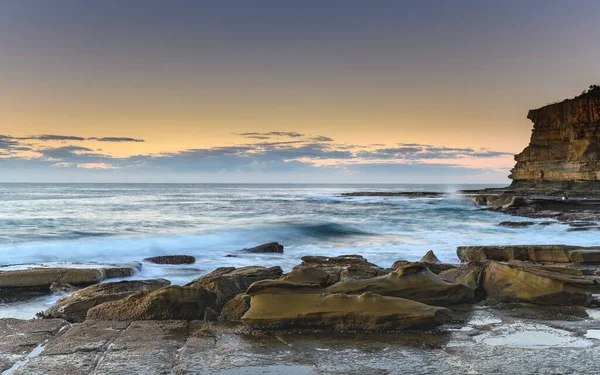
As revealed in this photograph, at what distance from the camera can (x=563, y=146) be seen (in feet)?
160

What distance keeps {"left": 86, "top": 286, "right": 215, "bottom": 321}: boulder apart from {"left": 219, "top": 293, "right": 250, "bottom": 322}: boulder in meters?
0.29

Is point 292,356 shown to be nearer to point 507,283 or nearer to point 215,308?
point 215,308

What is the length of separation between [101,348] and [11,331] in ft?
4.50

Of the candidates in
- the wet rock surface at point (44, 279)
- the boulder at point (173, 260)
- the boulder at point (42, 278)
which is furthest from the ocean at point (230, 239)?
the boulder at point (42, 278)

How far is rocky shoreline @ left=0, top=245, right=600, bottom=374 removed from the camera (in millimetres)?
4219

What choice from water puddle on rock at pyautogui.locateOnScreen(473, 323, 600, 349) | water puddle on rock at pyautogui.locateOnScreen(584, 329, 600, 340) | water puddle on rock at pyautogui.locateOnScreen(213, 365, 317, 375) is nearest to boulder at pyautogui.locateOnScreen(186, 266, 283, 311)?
water puddle on rock at pyautogui.locateOnScreen(213, 365, 317, 375)

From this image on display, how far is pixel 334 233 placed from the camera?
2264cm

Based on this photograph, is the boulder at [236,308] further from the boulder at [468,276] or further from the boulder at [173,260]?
the boulder at [173,260]

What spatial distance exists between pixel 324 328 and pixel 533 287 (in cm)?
313

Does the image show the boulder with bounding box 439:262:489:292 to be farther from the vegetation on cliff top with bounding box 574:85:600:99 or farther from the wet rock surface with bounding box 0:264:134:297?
the vegetation on cliff top with bounding box 574:85:600:99

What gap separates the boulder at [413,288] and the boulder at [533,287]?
0.50m

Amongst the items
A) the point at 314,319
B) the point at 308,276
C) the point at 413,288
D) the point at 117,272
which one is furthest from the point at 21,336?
the point at 117,272

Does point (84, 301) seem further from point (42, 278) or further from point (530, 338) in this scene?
point (530, 338)

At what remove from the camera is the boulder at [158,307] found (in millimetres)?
5777
